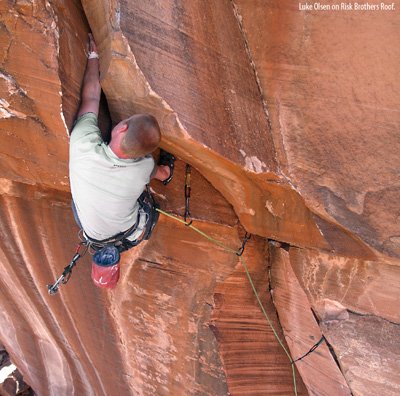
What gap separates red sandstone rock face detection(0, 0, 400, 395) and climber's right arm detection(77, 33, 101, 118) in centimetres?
6

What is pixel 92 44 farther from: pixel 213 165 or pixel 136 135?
pixel 213 165

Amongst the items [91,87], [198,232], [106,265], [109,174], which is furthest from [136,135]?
[198,232]

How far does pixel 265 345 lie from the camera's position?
427 centimetres

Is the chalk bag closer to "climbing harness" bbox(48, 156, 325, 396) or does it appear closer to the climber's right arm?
"climbing harness" bbox(48, 156, 325, 396)

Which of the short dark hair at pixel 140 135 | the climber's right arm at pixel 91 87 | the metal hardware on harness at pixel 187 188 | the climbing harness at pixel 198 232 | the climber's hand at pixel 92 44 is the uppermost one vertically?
the climber's hand at pixel 92 44

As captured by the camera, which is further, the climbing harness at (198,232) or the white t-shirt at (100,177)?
the climbing harness at (198,232)

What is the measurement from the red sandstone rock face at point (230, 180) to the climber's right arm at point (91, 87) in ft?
0.20

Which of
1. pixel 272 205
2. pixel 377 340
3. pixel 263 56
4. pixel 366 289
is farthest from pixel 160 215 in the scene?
pixel 377 340

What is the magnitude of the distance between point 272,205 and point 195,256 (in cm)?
85

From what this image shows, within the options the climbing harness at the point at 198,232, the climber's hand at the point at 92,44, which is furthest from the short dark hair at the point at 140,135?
the climbing harness at the point at 198,232

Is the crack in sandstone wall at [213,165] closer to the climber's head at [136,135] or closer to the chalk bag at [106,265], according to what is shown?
the climber's head at [136,135]

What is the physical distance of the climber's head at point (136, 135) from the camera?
2.56 metres

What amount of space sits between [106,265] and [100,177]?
845 mm

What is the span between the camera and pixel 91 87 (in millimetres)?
3033
